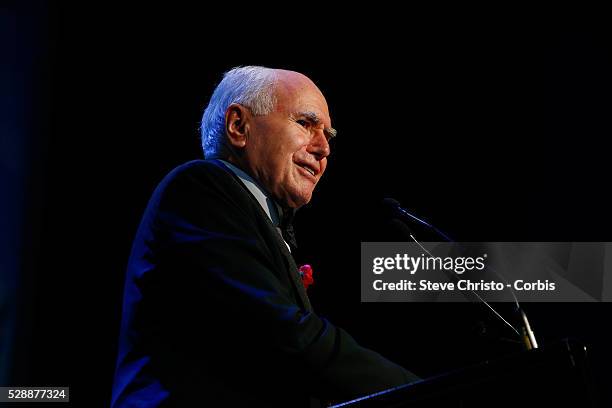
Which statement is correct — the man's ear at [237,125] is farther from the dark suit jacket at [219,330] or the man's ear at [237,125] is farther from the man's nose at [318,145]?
the dark suit jacket at [219,330]

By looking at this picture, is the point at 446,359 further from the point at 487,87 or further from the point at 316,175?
the point at 316,175

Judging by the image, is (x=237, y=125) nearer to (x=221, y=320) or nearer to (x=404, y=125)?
(x=221, y=320)

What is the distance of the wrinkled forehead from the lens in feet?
7.36

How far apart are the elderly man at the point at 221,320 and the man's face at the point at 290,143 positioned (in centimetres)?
40

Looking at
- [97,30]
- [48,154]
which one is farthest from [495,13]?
[48,154]

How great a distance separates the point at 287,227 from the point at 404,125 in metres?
2.32

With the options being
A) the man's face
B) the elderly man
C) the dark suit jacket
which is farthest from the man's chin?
the dark suit jacket

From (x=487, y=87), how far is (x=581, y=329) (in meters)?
1.63

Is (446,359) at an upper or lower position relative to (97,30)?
lower

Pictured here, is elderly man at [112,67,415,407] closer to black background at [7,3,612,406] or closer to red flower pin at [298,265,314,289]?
red flower pin at [298,265,314,289]

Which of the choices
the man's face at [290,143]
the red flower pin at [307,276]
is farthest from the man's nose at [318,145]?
the red flower pin at [307,276]

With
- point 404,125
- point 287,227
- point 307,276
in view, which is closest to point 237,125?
point 287,227

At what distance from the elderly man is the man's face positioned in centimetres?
40

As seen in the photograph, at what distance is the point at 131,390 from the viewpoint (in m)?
1.50
